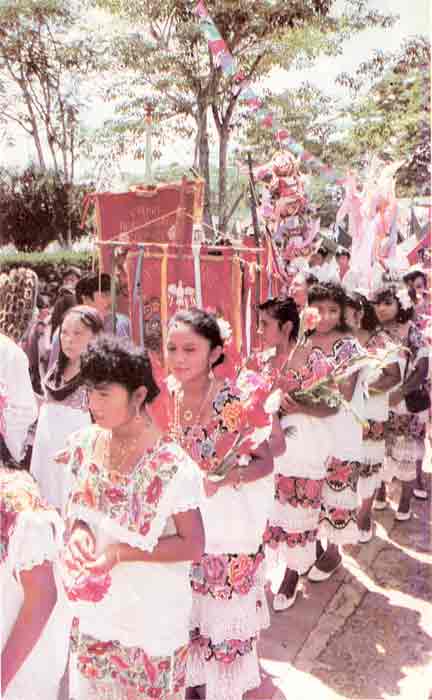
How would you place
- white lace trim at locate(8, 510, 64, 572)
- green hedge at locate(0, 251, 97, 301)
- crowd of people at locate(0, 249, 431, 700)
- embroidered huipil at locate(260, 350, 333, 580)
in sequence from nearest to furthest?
white lace trim at locate(8, 510, 64, 572) < crowd of people at locate(0, 249, 431, 700) < embroidered huipil at locate(260, 350, 333, 580) < green hedge at locate(0, 251, 97, 301)

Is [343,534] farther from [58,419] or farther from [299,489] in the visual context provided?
[58,419]

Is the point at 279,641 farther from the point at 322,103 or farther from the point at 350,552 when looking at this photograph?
the point at 322,103

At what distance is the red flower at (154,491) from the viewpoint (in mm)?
1951

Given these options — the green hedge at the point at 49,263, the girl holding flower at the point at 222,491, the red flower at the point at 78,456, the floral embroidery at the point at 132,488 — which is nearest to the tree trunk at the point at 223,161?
the green hedge at the point at 49,263

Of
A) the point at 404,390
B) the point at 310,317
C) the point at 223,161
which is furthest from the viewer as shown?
the point at 223,161

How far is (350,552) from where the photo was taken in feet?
15.6

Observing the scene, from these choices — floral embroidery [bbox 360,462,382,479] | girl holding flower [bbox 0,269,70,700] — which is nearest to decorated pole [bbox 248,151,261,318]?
floral embroidery [bbox 360,462,382,479]

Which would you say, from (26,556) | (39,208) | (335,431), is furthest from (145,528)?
(39,208)

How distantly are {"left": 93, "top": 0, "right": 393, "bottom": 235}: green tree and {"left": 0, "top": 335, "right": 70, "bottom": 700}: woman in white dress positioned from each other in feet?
31.7

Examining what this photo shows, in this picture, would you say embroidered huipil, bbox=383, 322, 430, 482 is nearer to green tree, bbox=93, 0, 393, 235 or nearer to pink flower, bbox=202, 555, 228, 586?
pink flower, bbox=202, 555, 228, 586

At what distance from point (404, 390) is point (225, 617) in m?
3.06

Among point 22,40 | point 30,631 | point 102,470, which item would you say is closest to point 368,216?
point 102,470

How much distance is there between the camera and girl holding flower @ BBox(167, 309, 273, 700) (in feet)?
8.67

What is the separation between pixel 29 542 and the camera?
159 cm
